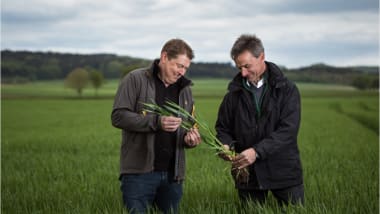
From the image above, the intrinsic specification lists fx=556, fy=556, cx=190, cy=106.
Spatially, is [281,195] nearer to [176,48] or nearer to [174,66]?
[174,66]

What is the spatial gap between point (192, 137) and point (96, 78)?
9422 cm

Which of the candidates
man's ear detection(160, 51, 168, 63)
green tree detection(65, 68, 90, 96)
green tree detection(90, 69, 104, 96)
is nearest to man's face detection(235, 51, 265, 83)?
man's ear detection(160, 51, 168, 63)

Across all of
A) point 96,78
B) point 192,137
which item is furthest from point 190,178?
point 96,78

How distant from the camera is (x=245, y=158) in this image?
199 inches

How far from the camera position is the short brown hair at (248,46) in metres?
4.99

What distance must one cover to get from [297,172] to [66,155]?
30.9 feet

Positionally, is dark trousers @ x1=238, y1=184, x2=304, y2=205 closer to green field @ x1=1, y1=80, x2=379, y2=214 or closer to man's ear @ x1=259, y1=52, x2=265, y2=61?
green field @ x1=1, y1=80, x2=379, y2=214

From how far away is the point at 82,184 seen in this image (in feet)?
28.2

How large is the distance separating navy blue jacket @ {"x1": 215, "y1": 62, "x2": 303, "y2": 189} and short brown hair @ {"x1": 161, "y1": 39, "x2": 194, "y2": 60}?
1.82 feet

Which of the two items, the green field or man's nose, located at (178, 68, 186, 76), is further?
the green field

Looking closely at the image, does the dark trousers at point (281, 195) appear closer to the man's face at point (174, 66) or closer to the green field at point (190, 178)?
the green field at point (190, 178)

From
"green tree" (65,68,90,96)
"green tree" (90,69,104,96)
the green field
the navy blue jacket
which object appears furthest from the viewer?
"green tree" (90,69,104,96)

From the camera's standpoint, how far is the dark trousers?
17.6 ft

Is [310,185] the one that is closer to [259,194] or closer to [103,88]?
[259,194]
